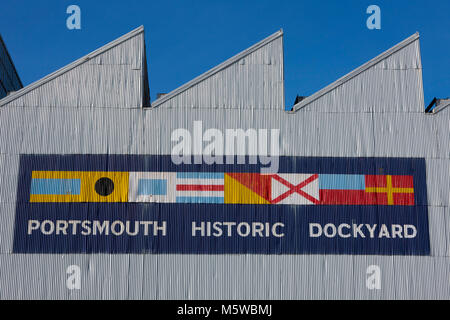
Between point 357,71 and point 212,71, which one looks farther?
point 357,71

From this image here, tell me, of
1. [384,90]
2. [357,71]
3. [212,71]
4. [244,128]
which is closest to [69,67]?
[212,71]

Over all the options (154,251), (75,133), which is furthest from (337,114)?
(75,133)

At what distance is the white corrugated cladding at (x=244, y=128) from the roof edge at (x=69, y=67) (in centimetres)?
20

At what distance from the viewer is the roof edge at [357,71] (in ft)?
112

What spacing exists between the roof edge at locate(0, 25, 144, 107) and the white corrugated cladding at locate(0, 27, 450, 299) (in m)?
0.20

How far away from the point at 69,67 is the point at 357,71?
63.2ft

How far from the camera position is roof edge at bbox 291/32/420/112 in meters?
34.2

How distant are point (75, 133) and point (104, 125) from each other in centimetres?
195

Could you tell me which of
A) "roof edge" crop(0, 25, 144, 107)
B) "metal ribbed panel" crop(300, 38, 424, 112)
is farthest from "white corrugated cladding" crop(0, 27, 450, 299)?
"roof edge" crop(0, 25, 144, 107)

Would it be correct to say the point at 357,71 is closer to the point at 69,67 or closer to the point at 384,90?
the point at 384,90

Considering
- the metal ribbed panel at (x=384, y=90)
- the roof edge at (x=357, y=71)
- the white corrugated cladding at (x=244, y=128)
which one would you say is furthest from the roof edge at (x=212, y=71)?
the metal ribbed panel at (x=384, y=90)

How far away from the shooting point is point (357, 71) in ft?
114

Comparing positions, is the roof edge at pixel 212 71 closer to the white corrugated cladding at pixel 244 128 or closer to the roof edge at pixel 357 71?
the white corrugated cladding at pixel 244 128

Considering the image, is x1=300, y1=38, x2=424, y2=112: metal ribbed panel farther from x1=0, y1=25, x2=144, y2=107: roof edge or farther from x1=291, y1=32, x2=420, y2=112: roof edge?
x1=0, y1=25, x2=144, y2=107: roof edge
